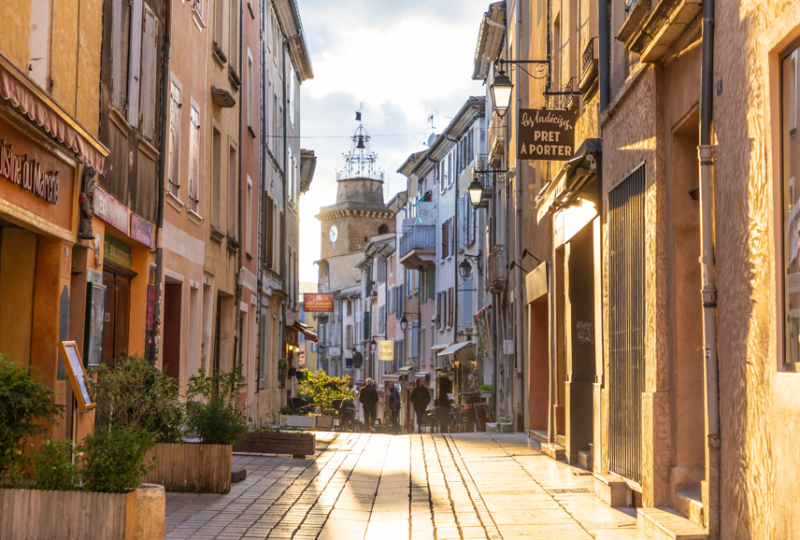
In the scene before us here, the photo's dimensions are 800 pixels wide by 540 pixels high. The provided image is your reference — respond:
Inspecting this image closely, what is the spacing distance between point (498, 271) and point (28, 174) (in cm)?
1693

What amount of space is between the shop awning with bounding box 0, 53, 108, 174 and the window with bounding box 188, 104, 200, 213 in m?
6.51

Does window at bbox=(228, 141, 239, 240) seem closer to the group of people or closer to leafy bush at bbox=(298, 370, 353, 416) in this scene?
leafy bush at bbox=(298, 370, 353, 416)

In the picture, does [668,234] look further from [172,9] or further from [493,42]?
[493,42]

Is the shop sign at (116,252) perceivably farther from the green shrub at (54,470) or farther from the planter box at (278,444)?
the green shrub at (54,470)

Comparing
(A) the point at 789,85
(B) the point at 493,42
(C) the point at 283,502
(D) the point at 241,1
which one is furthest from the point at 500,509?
(B) the point at 493,42

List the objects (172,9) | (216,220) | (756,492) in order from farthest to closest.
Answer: (216,220) → (172,9) → (756,492)

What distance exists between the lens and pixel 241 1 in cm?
2128

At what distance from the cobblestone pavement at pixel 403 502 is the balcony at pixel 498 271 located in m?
10.4

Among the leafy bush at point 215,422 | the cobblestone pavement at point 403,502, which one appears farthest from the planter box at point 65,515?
the leafy bush at point 215,422

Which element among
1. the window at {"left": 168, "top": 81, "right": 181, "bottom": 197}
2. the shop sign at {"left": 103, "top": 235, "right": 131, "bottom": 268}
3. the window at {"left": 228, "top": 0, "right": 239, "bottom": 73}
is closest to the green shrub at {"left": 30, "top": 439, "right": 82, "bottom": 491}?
the shop sign at {"left": 103, "top": 235, "right": 131, "bottom": 268}

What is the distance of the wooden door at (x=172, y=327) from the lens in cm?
1566

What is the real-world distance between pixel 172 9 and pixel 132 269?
4.13m

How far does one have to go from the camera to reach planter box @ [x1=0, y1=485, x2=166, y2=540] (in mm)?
5520

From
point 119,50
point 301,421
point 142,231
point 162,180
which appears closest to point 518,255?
point 301,421
